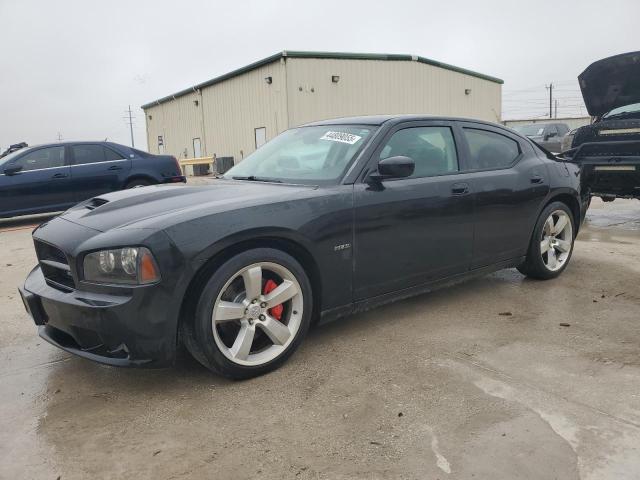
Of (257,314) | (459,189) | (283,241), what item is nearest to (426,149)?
(459,189)

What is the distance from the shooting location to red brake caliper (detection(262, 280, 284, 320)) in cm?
291

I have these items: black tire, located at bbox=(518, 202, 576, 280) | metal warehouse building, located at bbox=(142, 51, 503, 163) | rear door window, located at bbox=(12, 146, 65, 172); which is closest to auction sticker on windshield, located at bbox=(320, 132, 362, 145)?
black tire, located at bbox=(518, 202, 576, 280)

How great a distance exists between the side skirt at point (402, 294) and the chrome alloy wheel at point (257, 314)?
0.28 m

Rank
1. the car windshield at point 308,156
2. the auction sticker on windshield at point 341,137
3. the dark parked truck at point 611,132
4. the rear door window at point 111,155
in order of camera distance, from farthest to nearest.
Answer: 1. the rear door window at point 111,155
2. the dark parked truck at point 611,132
3. the auction sticker on windshield at point 341,137
4. the car windshield at point 308,156

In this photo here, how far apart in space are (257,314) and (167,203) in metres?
0.82

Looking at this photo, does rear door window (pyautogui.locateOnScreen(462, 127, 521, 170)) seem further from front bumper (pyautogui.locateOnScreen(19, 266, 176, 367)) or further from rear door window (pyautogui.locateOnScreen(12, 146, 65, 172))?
rear door window (pyautogui.locateOnScreen(12, 146, 65, 172))

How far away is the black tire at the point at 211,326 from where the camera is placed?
263cm

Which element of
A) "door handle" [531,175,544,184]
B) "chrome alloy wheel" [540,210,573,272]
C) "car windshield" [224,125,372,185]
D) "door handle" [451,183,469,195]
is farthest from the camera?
"chrome alloy wheel" [540,210,573,272]

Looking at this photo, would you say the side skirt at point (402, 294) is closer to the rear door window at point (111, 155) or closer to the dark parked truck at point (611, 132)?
the dark parked truck at point (611, 132)

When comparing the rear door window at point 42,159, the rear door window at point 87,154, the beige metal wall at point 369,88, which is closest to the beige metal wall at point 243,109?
the beige metal wall at point 369,88

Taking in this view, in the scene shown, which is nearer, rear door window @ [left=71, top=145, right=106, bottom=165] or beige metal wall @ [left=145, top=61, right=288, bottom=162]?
rear door window @ [left=71, top=145, right=106, bottom=165]

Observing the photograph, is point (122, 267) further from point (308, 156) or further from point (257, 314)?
point (308, 156)

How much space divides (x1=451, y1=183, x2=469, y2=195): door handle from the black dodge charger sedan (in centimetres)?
1

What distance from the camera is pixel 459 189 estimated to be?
3785mm
